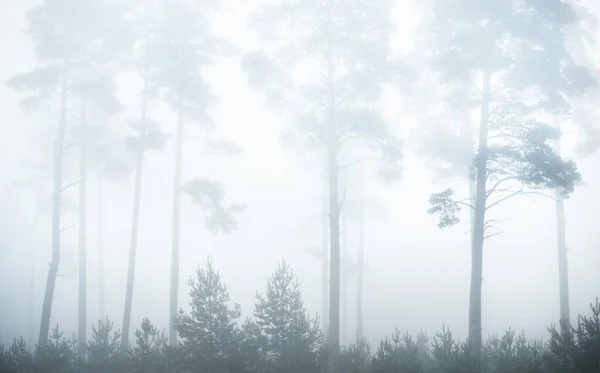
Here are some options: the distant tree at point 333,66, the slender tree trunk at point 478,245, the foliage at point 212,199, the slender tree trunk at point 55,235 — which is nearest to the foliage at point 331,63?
the distant tree at point 333,66

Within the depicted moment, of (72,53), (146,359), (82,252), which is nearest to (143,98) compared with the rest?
(72,53)

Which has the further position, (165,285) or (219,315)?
(165,285)

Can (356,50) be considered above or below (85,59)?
below

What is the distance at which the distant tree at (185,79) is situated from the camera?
57.2ft

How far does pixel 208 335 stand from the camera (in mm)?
10336

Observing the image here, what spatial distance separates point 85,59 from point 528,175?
58.3 ft

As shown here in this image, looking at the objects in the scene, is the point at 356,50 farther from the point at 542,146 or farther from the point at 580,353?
the point at 580,353

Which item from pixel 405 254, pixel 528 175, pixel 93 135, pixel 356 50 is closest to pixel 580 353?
pixel 528 175

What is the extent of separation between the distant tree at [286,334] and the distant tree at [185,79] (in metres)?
7.05

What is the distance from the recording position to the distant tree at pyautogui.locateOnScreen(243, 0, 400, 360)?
14.7m

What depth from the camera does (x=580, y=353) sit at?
8500 mm

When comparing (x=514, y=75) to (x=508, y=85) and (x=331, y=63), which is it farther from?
(x=331, y=63)

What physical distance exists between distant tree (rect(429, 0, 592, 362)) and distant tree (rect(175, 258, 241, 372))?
21.2 ft

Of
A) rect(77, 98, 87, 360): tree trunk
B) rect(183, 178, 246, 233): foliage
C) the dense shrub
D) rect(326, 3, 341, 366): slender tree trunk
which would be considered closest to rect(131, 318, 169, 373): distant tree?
the dense shrub
